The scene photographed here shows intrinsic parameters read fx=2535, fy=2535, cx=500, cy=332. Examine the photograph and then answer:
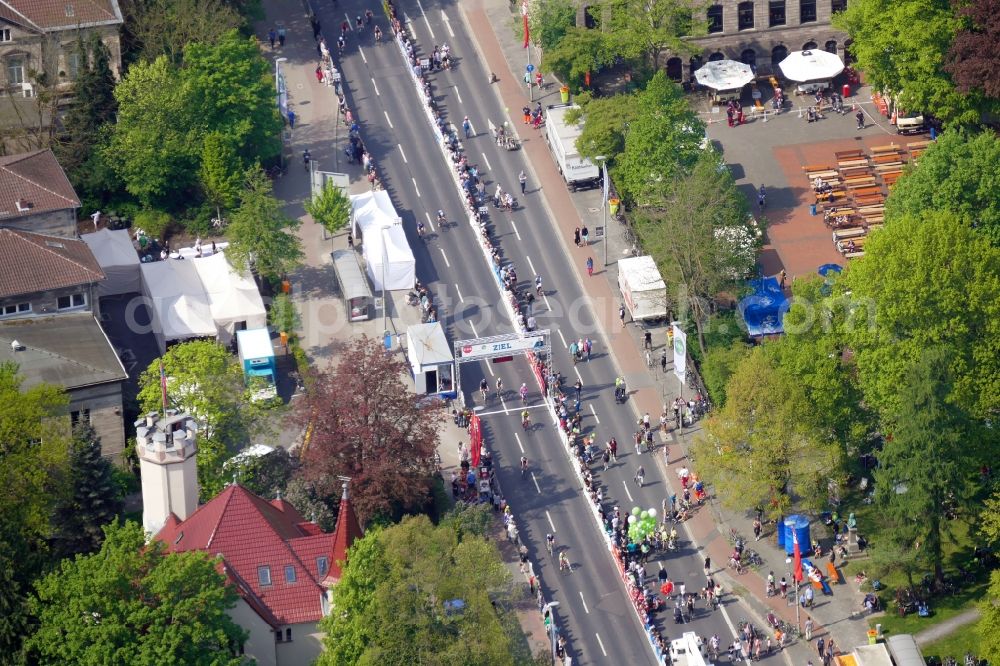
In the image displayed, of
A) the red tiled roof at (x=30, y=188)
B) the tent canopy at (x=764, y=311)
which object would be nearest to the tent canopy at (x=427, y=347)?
the tent canopy at (x=764, y=311)

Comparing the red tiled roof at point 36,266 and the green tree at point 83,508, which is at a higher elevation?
the red tiled roof at point 36,266

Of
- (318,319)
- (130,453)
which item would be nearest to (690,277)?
(318,319)

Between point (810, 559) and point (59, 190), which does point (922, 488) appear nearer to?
point (810, 559)

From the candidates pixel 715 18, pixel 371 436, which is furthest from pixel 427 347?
pixel 715 18

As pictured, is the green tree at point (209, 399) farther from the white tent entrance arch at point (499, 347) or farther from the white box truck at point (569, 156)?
the white box truck at point (569, 156)

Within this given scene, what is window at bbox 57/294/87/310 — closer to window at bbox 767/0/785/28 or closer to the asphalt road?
the asphalt road

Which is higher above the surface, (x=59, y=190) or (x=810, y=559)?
(x=59, y=190)
